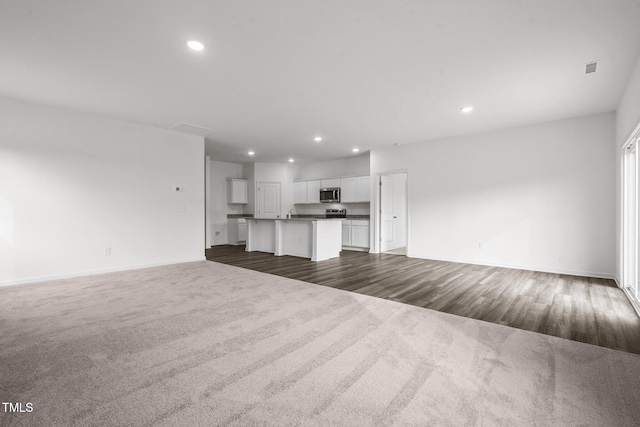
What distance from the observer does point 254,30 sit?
2582 millimetres

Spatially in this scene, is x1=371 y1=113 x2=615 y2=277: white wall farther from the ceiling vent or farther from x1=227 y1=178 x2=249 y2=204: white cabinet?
x1=227 y1=178 x2=249 y2=204: white cabinet

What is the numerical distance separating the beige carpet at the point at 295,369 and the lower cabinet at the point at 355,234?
184 inches

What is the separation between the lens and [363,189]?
8.09 m

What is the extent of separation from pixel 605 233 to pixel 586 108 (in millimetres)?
2032

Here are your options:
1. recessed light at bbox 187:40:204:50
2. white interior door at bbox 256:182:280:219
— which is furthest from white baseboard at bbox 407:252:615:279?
recessed light at bbox 187:40:204:50

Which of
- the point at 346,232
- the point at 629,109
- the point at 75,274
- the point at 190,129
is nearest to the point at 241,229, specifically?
the point at 346,232

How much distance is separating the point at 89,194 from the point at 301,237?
408 cm

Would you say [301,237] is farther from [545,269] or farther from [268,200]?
[545,269]

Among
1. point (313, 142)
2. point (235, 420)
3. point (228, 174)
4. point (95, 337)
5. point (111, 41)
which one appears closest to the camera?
point (235, 420)

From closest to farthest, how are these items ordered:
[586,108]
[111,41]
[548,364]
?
[548,364] < [111,41] < [586,108]

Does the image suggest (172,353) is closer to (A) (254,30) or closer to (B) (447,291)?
(A) (254,30)

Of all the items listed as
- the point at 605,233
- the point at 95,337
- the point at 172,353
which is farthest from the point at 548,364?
the point at 605,233

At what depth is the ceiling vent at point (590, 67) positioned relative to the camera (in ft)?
10.3

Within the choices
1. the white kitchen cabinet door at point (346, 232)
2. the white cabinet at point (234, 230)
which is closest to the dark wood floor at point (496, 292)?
the white kitchen cabinet door at point (346, 232)
